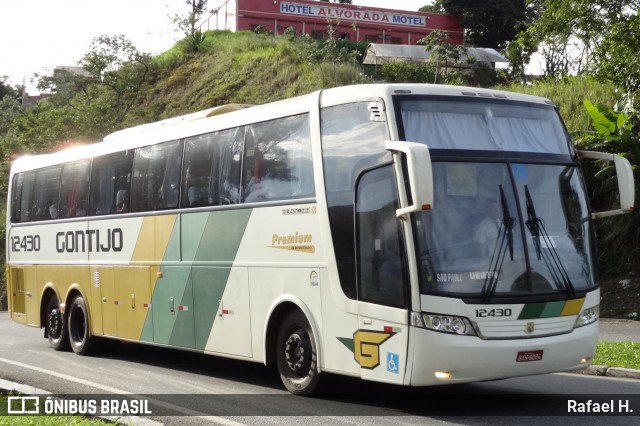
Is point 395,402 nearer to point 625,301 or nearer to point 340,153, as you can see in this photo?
point 340,153

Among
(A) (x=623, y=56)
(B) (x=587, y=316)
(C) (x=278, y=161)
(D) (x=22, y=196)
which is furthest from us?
(A) (x=623, y=56)

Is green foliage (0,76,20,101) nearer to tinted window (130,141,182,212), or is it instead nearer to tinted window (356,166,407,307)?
tinted window (130,141,182,212)

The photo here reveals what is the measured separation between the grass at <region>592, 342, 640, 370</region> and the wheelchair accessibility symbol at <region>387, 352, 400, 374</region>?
4527 mm

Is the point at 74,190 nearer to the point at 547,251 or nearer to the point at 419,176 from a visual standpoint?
the point at 419,176

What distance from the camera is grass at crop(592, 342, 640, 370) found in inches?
506

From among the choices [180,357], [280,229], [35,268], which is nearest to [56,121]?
[35,268]

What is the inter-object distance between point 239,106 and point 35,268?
6992mm

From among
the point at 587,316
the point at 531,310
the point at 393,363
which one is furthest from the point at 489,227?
the point at 393,363

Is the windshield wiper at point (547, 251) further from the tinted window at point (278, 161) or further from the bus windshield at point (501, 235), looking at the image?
the tinted window at point (278, 161)

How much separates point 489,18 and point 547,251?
62.9 metres

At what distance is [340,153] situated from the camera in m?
10.5

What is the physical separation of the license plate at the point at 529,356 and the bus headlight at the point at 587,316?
0.65m

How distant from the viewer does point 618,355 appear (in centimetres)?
1361

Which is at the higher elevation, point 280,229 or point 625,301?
point 280,229
